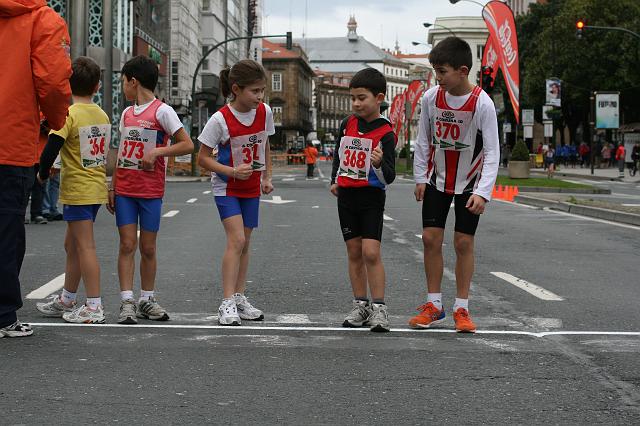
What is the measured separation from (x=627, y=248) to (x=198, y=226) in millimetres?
6346

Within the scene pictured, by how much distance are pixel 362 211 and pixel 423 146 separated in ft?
1.77

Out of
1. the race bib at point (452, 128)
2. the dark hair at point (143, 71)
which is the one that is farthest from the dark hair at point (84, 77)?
the race bib at point (452, 128)

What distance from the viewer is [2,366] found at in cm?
539

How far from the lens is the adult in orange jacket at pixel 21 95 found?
605 cm

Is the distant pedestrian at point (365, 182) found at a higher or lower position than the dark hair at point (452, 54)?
lower

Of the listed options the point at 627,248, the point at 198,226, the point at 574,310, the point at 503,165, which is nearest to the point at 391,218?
the point at 198,226

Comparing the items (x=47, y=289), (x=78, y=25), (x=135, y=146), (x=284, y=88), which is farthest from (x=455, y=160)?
(x=284, y=88)

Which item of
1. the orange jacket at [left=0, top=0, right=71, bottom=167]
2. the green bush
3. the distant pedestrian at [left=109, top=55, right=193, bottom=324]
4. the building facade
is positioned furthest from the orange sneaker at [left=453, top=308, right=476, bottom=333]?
the building facade

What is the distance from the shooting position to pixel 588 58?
70375 millimetres

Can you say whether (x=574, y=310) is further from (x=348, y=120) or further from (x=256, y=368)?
(x=256, y=368)

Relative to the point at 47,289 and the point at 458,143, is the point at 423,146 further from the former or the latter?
the point at 47,289

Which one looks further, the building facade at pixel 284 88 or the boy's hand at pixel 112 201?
the building facade at pixel 284 88

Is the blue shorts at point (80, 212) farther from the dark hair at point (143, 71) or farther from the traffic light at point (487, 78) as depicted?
the traffic light at point (487, 78)

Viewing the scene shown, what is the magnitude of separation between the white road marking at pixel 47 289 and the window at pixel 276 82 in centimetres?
14362
